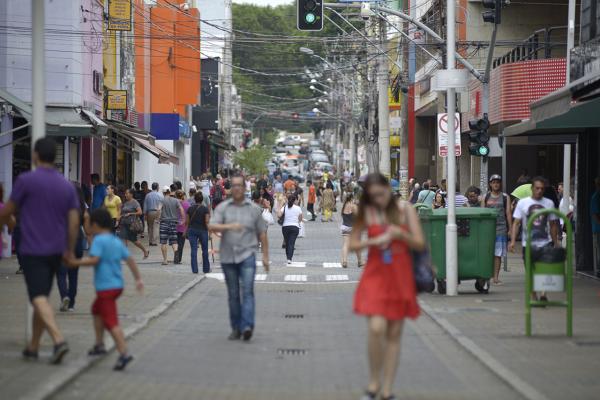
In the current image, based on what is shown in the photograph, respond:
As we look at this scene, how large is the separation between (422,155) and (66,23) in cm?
2929

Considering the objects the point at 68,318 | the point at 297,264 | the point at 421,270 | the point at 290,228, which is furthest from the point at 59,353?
the point at 297,264

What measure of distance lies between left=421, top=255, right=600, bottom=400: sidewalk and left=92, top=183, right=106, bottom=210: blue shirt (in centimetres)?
1245

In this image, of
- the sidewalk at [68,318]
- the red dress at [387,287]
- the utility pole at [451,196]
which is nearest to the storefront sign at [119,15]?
the sidewalk at [68,318]

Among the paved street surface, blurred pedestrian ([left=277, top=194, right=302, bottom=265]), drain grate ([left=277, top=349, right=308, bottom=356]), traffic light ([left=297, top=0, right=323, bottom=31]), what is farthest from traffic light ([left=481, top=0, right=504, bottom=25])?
drain grate ([left=277, top=349, right=308, bottom=356])

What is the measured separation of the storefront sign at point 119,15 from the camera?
34584mm

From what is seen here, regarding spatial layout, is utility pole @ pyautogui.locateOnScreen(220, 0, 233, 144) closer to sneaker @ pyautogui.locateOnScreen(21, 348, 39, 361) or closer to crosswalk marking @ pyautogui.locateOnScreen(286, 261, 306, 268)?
crosswalk marking @ pyautogui.locateOnScreen(286, 261, 306, 268)

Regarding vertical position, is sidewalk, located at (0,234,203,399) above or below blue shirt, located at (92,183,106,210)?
below

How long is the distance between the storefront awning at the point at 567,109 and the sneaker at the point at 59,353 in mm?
8179

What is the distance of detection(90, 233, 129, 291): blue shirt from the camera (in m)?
10.6

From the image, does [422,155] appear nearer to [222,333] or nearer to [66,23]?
[66,23]

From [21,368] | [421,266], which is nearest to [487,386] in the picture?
[421,266]

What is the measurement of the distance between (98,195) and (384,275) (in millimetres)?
21506

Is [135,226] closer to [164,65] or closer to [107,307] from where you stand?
[107,307]

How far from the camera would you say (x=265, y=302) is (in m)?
18.1
